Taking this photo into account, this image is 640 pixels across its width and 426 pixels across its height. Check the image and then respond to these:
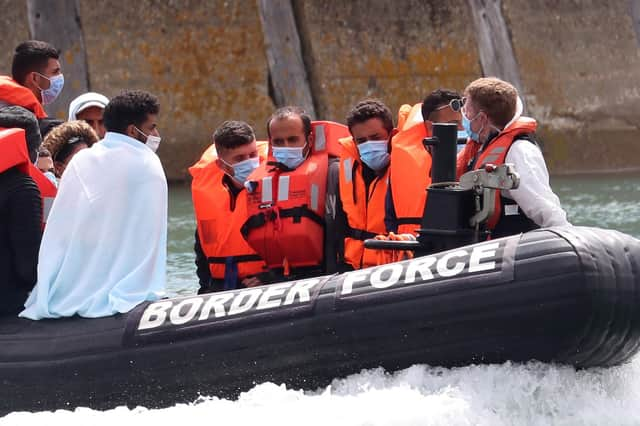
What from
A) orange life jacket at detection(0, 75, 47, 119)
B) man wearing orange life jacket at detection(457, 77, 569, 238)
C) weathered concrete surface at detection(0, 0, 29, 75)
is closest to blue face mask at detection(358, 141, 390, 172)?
man wearing orange life jacket at detection(457, 77, 569, 238)

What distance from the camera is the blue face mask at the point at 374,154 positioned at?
15.7 ft

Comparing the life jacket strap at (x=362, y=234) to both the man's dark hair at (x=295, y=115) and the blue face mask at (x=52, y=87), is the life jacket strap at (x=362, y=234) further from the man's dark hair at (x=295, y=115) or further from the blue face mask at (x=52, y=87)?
the blue face mask at (x=52, y=87)

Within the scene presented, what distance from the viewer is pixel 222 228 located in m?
5.22

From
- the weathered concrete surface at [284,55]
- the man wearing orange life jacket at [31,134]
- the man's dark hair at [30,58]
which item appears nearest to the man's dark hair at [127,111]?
the man wearing orange life jacket at [31,134]

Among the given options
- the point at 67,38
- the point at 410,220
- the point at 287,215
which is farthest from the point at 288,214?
the point at 67,38

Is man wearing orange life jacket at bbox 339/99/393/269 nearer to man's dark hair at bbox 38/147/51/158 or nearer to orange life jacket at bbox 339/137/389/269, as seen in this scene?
orange life jacket at bbox 339/137/389/269

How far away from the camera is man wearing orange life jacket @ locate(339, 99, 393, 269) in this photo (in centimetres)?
477

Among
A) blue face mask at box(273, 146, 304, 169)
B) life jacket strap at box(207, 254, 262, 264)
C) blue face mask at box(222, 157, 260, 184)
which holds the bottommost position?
life jacket strap at box(207, 254, 262, 264)

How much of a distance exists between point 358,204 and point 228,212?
0.70 m

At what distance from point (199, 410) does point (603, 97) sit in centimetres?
1154

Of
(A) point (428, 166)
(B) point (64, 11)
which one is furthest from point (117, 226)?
(B) point (64, 11)

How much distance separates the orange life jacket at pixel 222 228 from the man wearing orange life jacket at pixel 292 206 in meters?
0.11

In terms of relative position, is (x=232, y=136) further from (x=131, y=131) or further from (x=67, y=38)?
(x=67, y=38)

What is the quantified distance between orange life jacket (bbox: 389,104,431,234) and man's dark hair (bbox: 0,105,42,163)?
1.41 m
